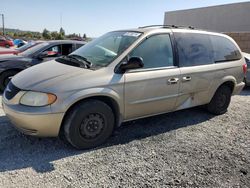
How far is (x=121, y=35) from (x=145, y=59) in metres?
0.70

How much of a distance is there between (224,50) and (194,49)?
943 millimetres

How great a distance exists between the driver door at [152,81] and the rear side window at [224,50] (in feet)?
4.06

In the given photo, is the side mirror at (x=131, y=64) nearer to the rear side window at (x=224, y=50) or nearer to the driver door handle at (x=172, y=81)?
the driver door handle at (x=172, y=81)

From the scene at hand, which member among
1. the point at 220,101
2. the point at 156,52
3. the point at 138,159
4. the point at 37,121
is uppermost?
the point at 156,52

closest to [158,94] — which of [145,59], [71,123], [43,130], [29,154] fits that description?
[145,59]

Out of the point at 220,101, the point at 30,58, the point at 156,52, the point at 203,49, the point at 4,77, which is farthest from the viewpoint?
the point at 30,58

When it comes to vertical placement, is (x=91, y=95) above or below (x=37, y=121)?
above

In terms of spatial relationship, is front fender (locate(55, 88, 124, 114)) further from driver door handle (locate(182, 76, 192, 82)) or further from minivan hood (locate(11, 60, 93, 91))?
driver door handle (locate(182, 76, 192, 82))

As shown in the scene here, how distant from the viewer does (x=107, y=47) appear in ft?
13.1

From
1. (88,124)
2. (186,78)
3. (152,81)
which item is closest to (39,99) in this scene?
(88,124)

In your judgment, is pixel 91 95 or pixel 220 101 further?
pixel 220 101

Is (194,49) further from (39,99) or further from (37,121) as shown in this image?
(37,121)

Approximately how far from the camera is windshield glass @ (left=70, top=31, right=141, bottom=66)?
12.0ft

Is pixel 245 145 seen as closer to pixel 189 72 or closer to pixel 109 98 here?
pixel 189 72
